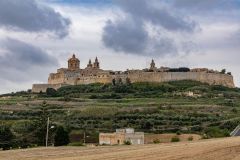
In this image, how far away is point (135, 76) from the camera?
128 metres

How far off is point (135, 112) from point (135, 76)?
180ft

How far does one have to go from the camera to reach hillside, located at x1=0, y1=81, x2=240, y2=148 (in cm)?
5949

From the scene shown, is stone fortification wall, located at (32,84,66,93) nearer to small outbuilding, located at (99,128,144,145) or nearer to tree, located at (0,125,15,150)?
small outbuilding, located at (99,128,144,145)

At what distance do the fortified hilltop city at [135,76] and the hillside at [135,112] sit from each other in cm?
1245

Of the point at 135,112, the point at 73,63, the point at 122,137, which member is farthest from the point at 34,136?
A: the point at 73,63

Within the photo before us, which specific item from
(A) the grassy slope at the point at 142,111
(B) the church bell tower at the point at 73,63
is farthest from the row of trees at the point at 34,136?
(B) the church bell tower at the point at 73,63

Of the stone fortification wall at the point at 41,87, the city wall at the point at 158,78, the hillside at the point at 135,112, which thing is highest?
the city wall at the point at 158,78

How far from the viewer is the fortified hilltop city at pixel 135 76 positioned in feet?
418

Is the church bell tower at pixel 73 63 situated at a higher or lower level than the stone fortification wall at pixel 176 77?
higher

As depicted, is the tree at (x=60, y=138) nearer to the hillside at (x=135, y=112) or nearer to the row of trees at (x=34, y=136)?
the row of trees at (x=34, y=136)

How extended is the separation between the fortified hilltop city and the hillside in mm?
12447

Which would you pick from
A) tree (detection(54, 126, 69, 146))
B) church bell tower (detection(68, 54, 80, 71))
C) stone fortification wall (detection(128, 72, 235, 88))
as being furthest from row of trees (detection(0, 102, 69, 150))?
church bell tower (detection(68, 54, 80, 71))

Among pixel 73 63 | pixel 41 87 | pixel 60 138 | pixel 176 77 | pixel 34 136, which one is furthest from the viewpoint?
pixel 73 63

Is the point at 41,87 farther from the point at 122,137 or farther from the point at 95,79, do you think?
the point at 122,137
